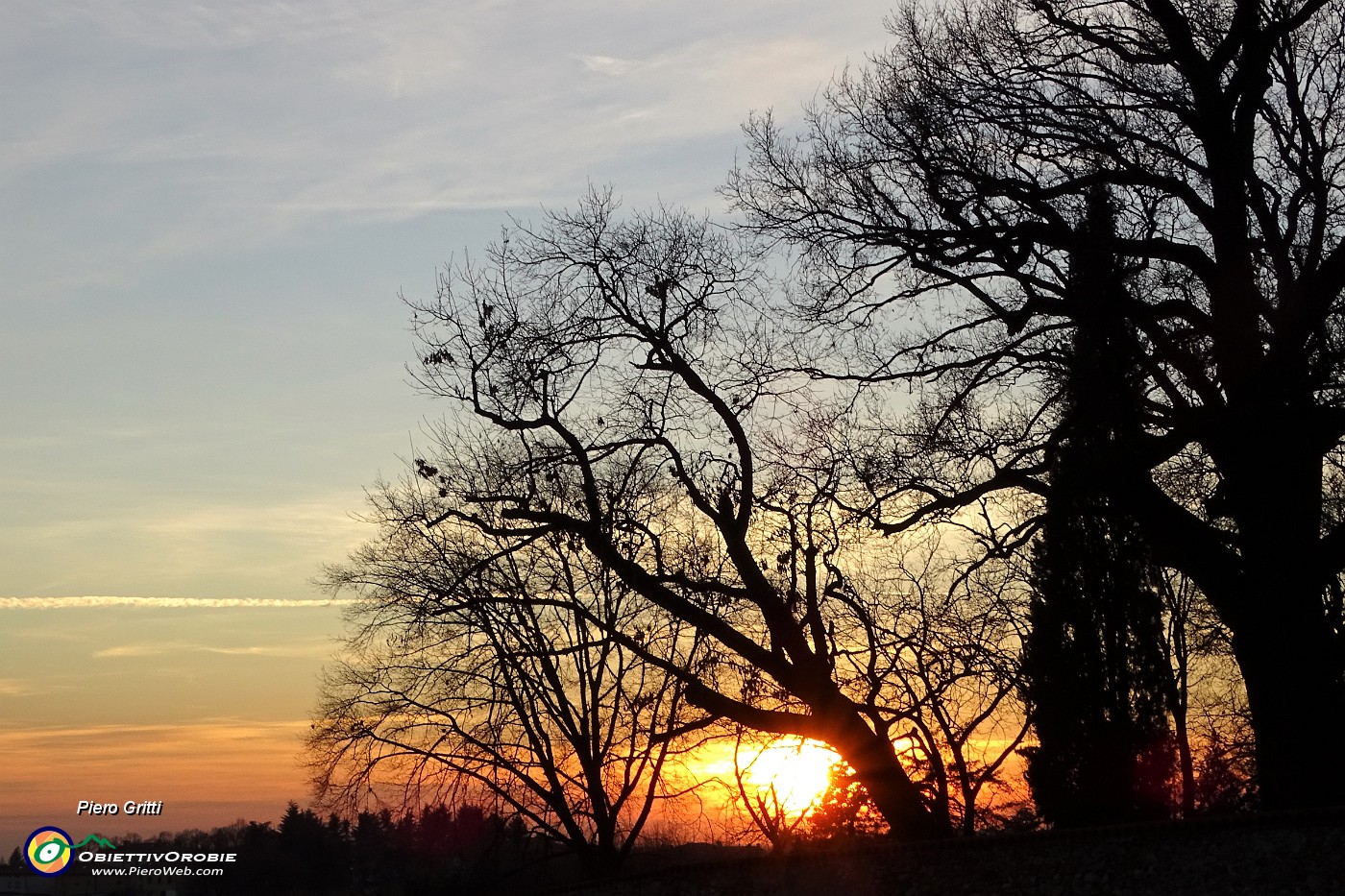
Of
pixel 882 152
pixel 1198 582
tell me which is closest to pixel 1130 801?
pixel 1198 582

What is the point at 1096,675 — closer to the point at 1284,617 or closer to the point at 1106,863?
the point at 1284,617

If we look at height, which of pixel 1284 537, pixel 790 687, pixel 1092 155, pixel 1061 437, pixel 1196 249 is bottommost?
pixel 790 687

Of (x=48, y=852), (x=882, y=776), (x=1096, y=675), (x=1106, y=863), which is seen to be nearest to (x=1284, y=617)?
A: (x=1106, y=863)

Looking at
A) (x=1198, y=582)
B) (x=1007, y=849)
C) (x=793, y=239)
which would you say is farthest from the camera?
(x=793, y=239)

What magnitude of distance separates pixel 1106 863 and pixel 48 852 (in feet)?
76.5

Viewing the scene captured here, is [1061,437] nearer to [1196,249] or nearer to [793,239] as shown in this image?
[1196,249]

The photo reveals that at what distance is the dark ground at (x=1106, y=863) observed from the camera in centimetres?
1117

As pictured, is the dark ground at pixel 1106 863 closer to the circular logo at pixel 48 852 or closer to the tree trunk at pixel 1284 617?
the tree trunk at pixel 1284 617

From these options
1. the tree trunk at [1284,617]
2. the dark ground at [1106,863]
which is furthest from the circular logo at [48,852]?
the tree trunk at [1284,617]

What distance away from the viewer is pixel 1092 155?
16438mm

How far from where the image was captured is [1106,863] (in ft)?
40.3

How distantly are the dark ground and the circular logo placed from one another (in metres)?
18.2

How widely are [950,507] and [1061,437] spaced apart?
1.68 m

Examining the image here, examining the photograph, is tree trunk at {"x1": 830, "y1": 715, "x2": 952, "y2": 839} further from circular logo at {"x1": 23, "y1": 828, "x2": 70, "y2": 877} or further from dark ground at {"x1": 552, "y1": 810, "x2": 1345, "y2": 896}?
circular logo at {"x1": 23, "y1": 828, "x2": 70, "y2": 877}
